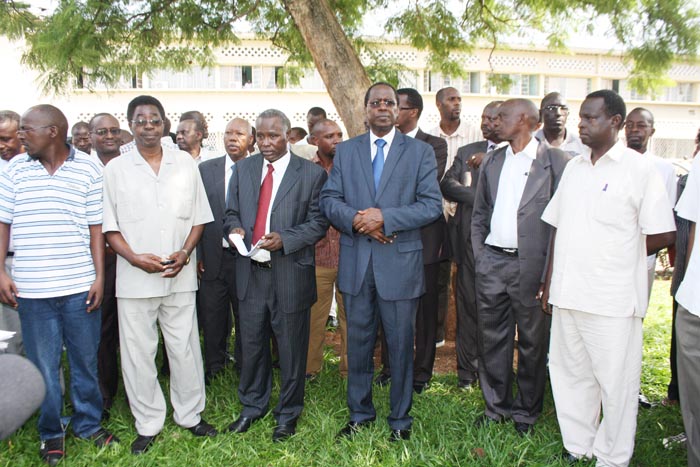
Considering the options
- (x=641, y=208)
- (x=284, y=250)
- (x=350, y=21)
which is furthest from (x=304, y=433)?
(x=350, y=21)

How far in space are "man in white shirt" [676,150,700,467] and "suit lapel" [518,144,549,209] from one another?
1.03m

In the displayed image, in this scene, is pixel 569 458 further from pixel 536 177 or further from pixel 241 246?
pixel 241 246

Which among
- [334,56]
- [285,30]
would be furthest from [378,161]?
[285,30]

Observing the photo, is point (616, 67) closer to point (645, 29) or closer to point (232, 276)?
point (645, 29)

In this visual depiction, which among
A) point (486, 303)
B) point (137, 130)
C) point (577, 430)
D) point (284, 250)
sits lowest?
point (577, 430)

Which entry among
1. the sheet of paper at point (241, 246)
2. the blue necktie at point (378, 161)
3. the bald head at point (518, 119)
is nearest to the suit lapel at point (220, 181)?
the sheet of paper at point (241, 246)

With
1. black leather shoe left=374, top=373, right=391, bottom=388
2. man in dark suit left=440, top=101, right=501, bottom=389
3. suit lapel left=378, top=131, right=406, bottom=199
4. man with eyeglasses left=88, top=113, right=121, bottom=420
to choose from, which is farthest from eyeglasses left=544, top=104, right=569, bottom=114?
man with eyeglasses left=88, top=113, right=121, bottom=420

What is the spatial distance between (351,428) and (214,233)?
1.98m

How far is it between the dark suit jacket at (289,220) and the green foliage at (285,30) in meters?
2.93

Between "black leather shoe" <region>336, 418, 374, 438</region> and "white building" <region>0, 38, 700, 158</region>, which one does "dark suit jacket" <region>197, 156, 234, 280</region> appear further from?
"white building" <region>0, 38, 700, 158</region>

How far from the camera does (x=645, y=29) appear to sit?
17.1 ft

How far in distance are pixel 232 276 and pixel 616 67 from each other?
26.4 metres

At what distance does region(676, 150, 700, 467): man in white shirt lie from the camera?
2.91m

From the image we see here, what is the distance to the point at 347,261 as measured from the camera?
4.01 m
